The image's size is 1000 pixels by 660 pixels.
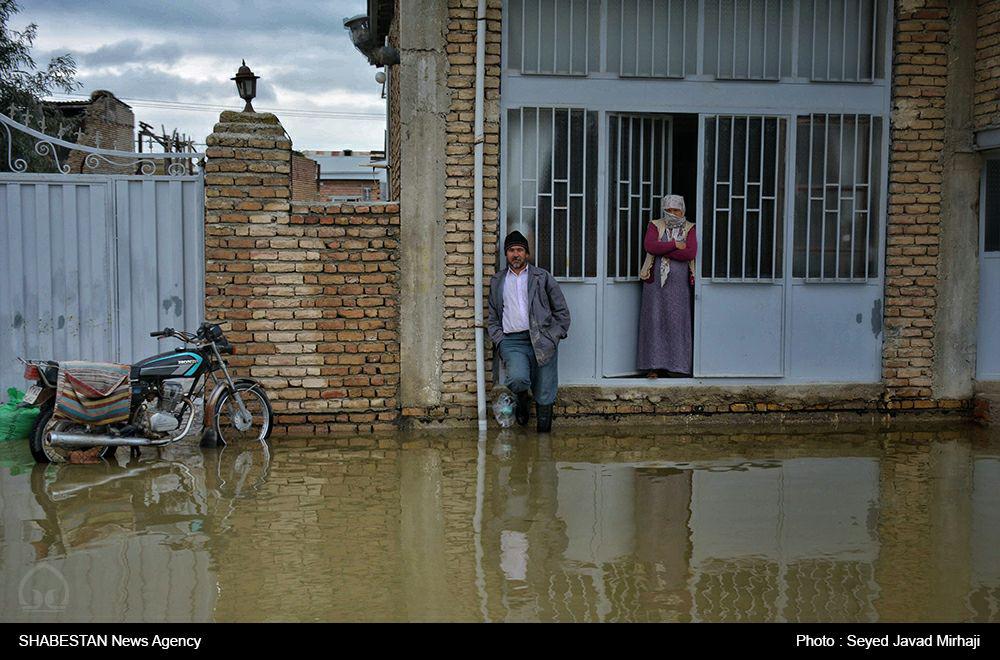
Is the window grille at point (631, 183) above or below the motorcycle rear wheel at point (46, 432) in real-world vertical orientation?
above

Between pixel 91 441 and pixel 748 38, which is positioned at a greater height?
pixel 748 38

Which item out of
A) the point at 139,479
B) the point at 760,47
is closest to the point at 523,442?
the point at 139,479

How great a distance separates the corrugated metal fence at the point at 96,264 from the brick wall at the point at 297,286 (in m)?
0.32

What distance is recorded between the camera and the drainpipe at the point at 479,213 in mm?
8211

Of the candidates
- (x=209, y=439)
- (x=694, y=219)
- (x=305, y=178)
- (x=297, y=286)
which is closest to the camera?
(x=209, y=439)

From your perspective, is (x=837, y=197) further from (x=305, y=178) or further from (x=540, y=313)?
(x=305, y=178)

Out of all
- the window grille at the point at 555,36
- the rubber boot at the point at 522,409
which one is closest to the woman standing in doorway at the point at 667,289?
the rubber boot at the point at 522,409

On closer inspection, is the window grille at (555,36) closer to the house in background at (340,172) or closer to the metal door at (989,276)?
the metal door at (989,276)

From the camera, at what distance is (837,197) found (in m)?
8.89

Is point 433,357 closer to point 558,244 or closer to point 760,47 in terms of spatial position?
point 558,244

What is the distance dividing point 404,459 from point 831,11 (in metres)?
5.36

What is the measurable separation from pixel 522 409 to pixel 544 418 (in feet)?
0.67

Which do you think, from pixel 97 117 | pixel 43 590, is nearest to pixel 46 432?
pixel 43 590

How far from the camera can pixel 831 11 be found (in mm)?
8758
